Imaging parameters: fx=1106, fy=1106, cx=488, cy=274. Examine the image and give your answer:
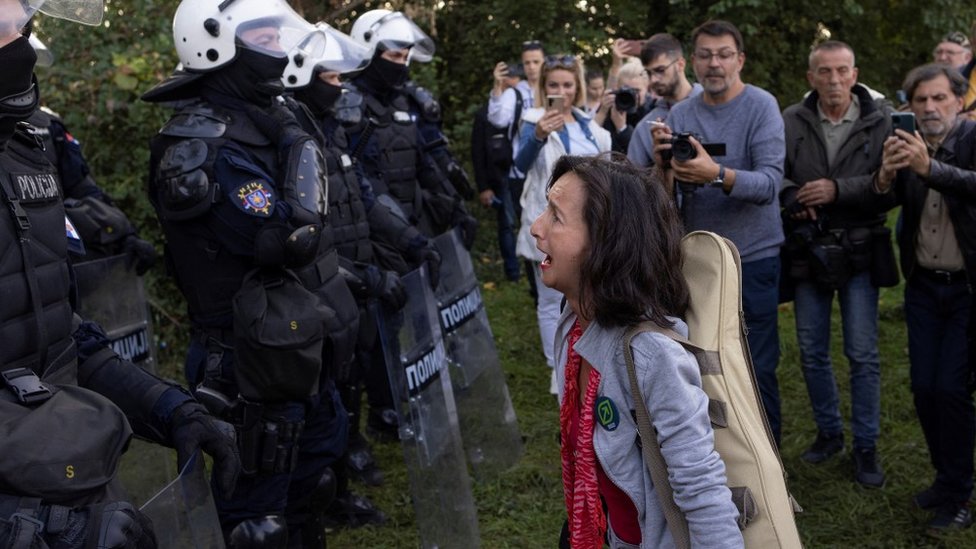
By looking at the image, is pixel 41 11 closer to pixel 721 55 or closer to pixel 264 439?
pixel 264 439

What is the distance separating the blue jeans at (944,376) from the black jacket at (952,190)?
156 mm

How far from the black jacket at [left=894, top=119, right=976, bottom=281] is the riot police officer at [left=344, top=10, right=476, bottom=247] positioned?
2575 millimetres

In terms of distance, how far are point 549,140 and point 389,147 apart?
0.90m

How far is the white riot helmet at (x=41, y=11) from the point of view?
218cm

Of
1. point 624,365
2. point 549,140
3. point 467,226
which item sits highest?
point 624,365

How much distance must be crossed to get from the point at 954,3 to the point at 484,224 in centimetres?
632

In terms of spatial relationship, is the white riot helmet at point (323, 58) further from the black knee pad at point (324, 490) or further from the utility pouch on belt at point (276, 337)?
the black knee pad at point (324, 490)

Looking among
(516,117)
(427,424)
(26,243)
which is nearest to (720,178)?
(427,424)

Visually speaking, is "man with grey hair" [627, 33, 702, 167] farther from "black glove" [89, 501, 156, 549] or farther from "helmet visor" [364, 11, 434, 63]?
"black glove" [89, 501, 156, 549]

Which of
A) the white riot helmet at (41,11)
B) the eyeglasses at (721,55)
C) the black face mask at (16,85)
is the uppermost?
the white riot helmet at (41,11)

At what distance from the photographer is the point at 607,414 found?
227cm

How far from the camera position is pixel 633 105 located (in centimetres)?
612

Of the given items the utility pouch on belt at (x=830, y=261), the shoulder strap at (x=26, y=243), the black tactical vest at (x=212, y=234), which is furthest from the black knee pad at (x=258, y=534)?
the utility pouch on belt at (x=830, y=261)

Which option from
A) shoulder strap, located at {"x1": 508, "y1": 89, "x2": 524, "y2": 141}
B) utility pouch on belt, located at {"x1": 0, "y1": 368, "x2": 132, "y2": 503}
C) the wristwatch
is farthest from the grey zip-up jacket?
shoulder strap, located at {"x1": 508, "y1": 89, "x2": 524, "y2": 141}
